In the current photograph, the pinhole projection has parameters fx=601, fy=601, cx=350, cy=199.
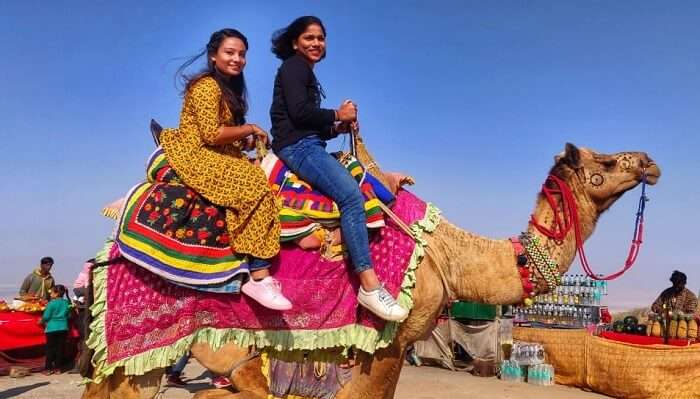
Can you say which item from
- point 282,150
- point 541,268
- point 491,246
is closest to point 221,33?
point 282,150

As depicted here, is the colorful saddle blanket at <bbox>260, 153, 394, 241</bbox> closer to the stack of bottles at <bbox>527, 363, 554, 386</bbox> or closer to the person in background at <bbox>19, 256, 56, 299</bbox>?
the stack of bottles at <bbox>527, 363, 554, 386</bbox>

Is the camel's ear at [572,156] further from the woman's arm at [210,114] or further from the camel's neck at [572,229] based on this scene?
the woman's arm at [210,114]

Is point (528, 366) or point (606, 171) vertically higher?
point (606, 171)

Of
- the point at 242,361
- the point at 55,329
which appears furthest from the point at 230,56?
the point at 55,329

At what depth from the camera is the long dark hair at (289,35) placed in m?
3.89

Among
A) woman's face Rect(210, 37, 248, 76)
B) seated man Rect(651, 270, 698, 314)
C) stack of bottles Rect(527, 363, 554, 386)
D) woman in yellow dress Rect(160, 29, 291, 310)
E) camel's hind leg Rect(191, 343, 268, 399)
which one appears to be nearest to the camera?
woman in yellow dress Rect(160, 29, 291, 310)

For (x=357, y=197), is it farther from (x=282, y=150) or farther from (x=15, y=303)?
(x=15, y=303)

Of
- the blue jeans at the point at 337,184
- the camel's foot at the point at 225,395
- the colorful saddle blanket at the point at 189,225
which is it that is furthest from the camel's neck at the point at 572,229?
the camel's foot at the point at 225,395

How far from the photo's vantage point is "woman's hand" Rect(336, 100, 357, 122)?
3824 mm

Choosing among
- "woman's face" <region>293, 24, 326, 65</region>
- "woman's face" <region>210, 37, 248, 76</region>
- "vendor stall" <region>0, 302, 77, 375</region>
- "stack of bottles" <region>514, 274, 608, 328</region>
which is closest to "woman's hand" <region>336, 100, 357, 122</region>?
"woman's face" <region>293, 24, 326, 65</region>

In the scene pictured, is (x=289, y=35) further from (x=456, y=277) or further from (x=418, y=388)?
(x=418, y=388)

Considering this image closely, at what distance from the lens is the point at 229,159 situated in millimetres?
3605

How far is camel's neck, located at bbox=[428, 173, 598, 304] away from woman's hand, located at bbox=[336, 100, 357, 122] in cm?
93

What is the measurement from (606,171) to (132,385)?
3290mm
